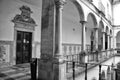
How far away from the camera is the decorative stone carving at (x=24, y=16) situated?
7.01 metres

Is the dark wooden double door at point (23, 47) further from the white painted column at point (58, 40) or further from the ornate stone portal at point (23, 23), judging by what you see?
the white painted column at point (58, 40)

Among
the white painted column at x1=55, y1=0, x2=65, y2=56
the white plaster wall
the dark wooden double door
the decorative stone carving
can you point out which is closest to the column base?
the white painted column at x1=55, y1=0, x2=65, y2=56

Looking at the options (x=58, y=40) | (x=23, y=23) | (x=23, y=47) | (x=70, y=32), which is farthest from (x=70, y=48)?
(x=58, y=40)

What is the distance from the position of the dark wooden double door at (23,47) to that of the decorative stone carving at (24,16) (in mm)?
838

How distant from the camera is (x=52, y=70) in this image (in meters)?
4.35

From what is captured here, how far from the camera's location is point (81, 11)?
305 inches

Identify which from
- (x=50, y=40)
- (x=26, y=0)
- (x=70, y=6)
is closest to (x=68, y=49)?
(x=70, y=6)

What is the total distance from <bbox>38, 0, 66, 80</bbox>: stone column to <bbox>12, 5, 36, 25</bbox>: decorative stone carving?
301 centimetres

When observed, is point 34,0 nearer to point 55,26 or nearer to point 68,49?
point 55,26

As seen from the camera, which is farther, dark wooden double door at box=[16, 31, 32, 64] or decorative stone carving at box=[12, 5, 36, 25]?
dark wooden double door at box=[16, 31, 32, 64]

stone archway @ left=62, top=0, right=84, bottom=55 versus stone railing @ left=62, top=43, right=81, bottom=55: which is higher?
stone archway @ left=62, top=0, right=84, bottom=55

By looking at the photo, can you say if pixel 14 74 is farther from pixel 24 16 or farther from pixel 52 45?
pixel 24 16

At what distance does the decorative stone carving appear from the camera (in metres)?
7.01

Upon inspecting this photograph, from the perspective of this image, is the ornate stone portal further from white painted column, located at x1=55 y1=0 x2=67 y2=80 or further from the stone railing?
the stone railing
